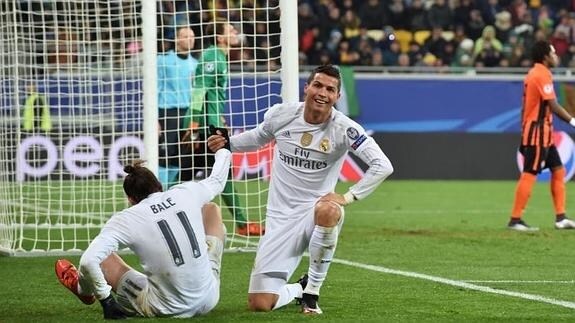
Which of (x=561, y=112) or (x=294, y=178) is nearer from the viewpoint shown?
(x=294, y=178)

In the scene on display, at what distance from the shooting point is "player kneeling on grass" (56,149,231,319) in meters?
7.43

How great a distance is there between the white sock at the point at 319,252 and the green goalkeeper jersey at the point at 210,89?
4.61 m

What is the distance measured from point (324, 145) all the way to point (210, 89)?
4462mm

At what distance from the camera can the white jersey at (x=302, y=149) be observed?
27.1 ft

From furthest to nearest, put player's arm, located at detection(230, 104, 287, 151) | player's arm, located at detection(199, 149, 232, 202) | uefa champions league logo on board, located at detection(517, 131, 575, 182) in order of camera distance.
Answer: uefa champions league logo on board, located at detection(517, 131, 575, 182), player's arm, located at detection(230, 104, 287, 151), player's arm, located at detection(199, 149, 232, 202)

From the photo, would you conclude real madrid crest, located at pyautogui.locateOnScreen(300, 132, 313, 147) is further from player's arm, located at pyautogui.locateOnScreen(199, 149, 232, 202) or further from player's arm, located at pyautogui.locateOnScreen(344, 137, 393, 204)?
player's arm, located at pyautogui.locateOnScreen(199, 149, 232, 202)

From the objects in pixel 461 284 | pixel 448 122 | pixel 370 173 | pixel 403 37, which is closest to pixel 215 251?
pixel 370 173

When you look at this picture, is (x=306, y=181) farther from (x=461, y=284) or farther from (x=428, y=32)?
(x=428, y=32)

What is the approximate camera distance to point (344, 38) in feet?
88.6

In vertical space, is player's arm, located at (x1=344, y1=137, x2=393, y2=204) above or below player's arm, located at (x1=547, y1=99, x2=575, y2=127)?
above

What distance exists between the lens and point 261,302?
827 centimetres

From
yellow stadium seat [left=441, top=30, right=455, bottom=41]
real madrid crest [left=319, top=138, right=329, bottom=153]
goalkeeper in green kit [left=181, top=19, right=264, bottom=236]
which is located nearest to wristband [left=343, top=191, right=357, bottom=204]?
real madrid crest [left=319, top=138, right=329, bottom=153]

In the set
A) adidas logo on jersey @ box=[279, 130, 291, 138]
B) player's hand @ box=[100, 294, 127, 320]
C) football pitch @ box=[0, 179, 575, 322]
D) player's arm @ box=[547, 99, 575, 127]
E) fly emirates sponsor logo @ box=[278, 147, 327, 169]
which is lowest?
football pitch @ box=[0, 179, 575, 322]

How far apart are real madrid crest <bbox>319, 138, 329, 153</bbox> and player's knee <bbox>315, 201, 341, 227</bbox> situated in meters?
0.45
